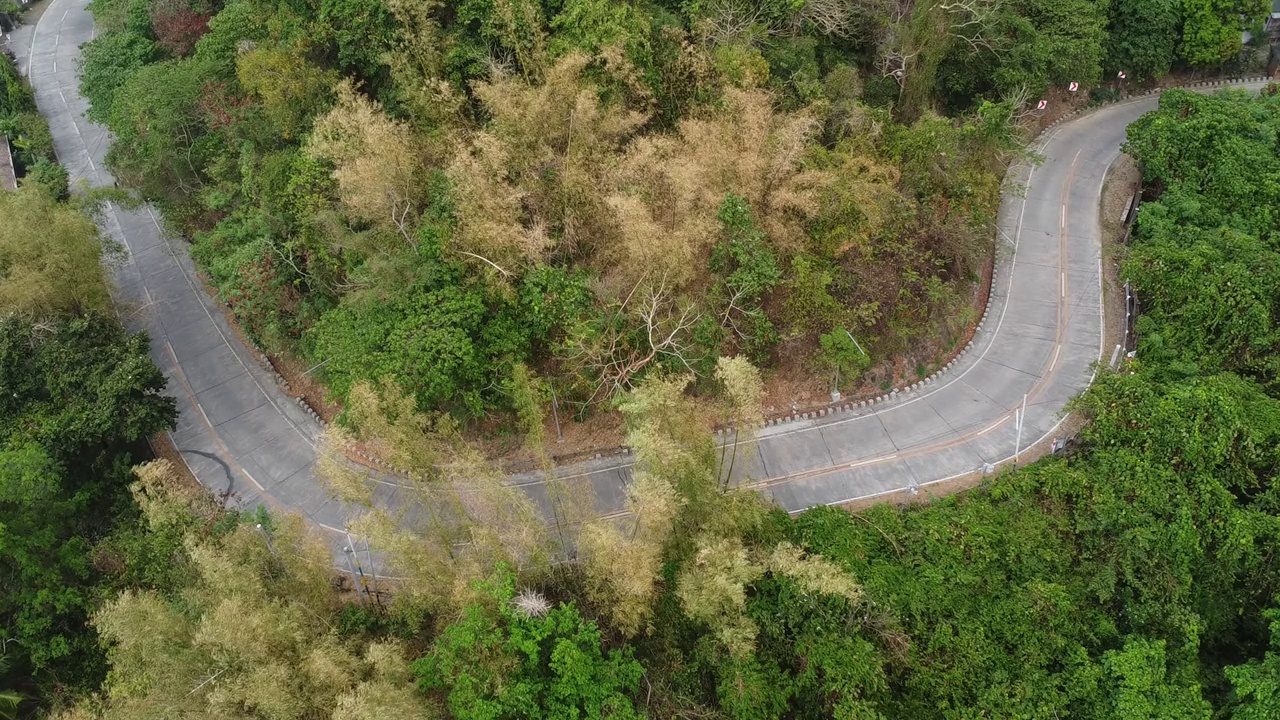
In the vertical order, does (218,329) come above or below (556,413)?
below

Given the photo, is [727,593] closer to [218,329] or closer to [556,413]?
[556,413]

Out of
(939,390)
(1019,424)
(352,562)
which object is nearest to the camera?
(352,562)

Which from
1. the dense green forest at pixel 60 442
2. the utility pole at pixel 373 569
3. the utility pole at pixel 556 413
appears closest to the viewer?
the dense green forest at pixel 60 442

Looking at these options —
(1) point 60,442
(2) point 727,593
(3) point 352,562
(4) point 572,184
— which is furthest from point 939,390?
(1) point 60,442

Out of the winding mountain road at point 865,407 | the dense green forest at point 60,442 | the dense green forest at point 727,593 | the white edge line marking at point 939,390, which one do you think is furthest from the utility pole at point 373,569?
the dense green forest at point 60,442

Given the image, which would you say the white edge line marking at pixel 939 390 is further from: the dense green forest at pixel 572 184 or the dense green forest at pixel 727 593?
the dense green forest at pixel 727 593

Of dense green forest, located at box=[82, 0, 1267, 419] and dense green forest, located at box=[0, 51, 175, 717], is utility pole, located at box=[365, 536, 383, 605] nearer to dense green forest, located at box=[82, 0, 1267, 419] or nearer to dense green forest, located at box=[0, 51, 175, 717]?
dense green forest, located at box=[82, 0, 1267, 419]
